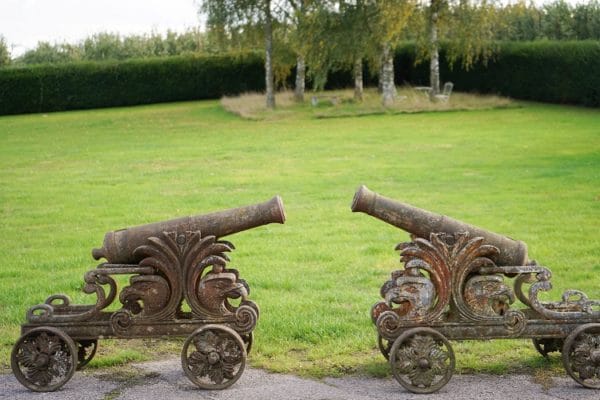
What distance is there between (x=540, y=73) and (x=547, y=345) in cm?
3890

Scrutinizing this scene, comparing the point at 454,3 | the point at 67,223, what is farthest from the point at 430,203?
the point at 454,3

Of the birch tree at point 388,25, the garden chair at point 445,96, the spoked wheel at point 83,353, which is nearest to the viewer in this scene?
the spoked wheel at point 83,353

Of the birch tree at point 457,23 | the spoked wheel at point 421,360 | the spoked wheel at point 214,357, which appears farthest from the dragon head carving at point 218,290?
the birch tree at point 457,23

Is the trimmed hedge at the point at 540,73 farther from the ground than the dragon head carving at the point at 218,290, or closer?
farther from the ground

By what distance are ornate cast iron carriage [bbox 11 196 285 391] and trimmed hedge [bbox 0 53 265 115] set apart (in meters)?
51.0

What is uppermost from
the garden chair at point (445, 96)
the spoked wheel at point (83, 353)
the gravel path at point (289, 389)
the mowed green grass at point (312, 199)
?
the garden chair at point (445, 96)

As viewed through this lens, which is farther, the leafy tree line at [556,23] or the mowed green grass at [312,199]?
the leafy tree line at [556,23]

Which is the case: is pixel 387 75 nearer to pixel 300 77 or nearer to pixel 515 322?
pixel 300 77

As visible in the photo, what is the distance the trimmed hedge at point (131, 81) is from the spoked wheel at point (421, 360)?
51452 mm

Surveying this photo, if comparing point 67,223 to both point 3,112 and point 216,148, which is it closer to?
point 216,148

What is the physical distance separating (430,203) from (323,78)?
96.4 ft

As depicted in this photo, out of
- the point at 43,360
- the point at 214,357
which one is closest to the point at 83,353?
the point at 43,360

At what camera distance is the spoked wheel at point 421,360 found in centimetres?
716

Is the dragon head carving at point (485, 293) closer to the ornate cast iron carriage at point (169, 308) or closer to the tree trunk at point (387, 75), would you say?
the ornate cast iron carriage at point (169, 308)
